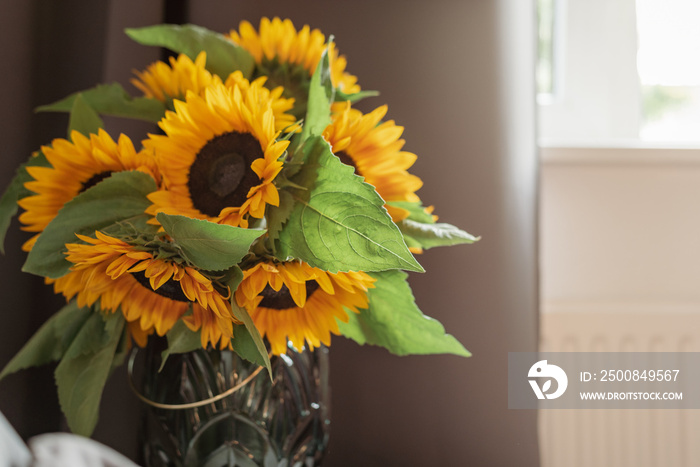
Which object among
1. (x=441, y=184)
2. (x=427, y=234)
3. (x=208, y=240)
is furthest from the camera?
(x=441, y=184)

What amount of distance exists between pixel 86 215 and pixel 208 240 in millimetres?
127

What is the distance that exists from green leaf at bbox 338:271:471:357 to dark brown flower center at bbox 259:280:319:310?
0.20 ft

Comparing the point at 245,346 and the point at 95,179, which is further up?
the point at 95,179

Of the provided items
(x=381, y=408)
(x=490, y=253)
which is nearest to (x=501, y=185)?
(x=490, y=253)

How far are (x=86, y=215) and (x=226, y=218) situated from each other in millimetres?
117

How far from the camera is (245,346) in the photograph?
0.42m

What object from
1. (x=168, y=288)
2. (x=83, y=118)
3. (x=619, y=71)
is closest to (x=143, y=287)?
(x=168, y=288)

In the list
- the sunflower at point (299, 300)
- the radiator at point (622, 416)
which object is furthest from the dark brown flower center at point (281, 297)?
the radiator at point (622, 416)

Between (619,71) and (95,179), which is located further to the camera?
(619,71)

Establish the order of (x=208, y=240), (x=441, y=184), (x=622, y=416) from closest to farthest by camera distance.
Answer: (x=208, y=240) → (x=441, y=184) → (x=622, y=416)

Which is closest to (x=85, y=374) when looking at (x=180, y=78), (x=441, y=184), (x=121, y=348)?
(x=121, y=348)

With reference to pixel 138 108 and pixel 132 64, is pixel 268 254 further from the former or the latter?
pixel 132 64

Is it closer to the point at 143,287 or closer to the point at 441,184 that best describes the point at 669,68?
the point at 441,184

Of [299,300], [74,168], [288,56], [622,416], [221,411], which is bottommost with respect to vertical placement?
[622,416]
